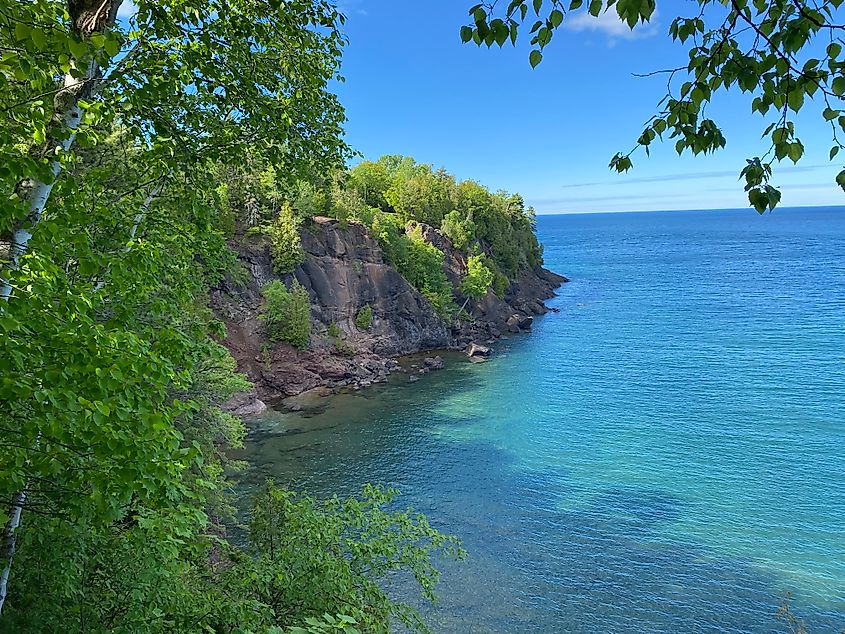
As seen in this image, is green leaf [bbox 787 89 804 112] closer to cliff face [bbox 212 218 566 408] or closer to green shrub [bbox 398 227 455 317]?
cliff face [bbox 212 218 566 408]

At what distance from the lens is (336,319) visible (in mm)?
52375

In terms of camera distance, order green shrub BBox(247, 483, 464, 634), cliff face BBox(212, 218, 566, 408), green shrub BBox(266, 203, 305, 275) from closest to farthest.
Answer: green shrub BBox(247, 483, 464, 634), cliff face BBox(212, 218, 566, 408), green shrub BBox(266, 203, 305, 275)

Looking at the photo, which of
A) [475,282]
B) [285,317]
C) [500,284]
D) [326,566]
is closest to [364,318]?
[285,317]

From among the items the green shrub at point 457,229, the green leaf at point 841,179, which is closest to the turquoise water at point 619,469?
the green shrub at point 457,229

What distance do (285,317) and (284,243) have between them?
298 inches

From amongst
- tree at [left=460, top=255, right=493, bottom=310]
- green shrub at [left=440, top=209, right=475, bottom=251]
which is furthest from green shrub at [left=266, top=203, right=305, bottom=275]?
green shrub at [left=440, top=209, right=475, bottom=251]

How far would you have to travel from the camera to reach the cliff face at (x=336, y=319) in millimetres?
45062

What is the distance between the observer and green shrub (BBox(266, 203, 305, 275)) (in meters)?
49.6

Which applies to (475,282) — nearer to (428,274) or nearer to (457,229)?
(428,274)

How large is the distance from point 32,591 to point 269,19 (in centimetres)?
821

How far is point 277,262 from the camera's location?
49.7 metres

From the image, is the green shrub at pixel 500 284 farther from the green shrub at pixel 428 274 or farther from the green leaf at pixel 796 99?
the green leaf at pixel 796 99

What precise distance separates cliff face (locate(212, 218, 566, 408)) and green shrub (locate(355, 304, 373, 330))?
1.33 ft

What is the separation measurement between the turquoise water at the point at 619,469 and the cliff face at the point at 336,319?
4.58m
